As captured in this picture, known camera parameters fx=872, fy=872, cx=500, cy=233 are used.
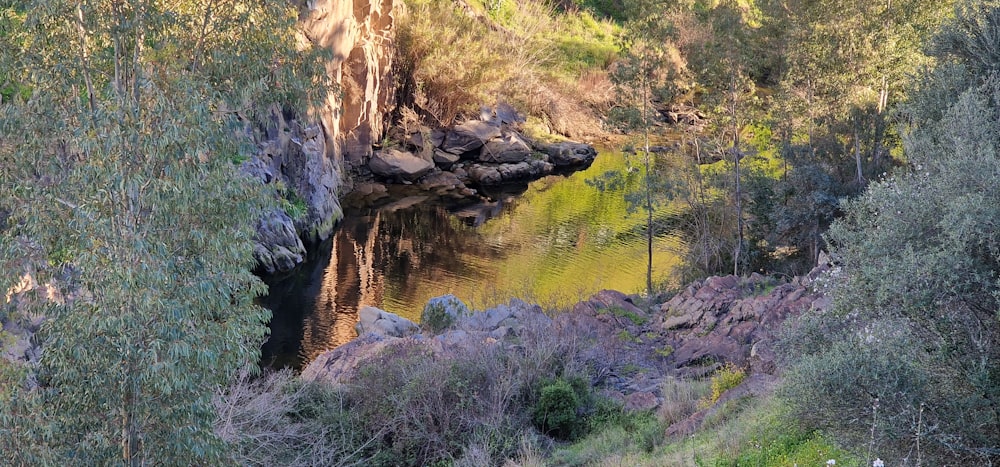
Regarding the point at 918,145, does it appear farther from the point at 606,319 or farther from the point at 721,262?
the point at 721,262

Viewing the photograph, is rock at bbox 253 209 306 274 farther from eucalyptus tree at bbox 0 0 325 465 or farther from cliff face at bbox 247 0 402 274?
eucalyptus tree at bbox 0 0 325 465

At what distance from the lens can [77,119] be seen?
35.1ft

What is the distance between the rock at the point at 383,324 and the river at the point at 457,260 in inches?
34.4

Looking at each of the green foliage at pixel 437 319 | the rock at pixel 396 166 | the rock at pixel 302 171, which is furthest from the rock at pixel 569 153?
the green foliage at pixel 437 319

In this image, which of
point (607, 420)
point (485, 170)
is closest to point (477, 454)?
point (607, 420)

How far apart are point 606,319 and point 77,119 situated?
1503 cm

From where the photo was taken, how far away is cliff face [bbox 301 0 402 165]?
4206 centimetres

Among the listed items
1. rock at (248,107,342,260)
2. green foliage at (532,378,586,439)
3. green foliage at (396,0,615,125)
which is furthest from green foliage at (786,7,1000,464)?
green foliage at (396,0,615,125)

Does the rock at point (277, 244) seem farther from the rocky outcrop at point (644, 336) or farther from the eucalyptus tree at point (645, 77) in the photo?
the eucalyptus tree at point (645, 77)

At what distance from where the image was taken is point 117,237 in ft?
31.6

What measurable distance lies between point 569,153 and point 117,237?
46.2m

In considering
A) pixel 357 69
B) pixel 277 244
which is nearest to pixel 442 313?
pixel 277 244

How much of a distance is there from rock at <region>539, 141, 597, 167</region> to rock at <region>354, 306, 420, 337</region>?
30.0 metres

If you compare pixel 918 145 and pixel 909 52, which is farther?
pixel 909 52
